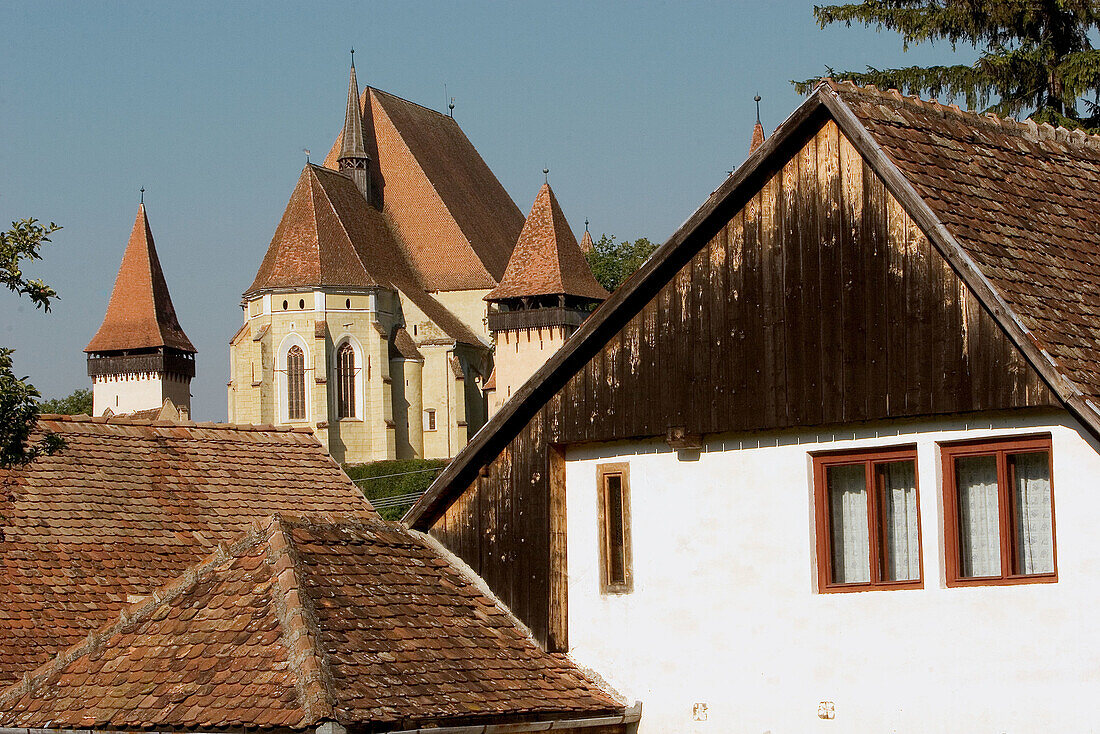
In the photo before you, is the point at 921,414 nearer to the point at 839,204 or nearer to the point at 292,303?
the point at 839,204

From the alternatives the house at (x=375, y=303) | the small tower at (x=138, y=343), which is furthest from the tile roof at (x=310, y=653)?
the small tower at (x=138, y=343)

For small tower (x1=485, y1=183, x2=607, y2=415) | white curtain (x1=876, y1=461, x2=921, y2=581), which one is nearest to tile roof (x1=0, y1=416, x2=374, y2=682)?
white curtain (x1=876, y1=461, x2=921, y2=581)

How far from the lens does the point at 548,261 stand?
294 ft

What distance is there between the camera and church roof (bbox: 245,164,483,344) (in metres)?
90.9

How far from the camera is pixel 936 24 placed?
26.5 meters

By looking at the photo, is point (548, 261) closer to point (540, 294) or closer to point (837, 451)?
point (540, 294)

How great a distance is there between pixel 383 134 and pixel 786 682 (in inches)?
3568

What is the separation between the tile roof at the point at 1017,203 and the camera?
33.8ft

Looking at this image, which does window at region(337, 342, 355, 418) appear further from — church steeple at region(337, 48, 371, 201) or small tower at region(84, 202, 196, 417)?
small tower at region(84, 202, 196, 417)

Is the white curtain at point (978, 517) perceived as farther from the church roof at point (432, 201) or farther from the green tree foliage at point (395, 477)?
the church roof at point (432, 201)

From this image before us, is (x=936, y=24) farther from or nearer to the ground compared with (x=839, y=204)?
farther from the ground

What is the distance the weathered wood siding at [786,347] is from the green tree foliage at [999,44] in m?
15.5

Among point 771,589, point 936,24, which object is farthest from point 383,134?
point 771,589

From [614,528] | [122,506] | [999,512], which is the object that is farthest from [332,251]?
[999,512]
